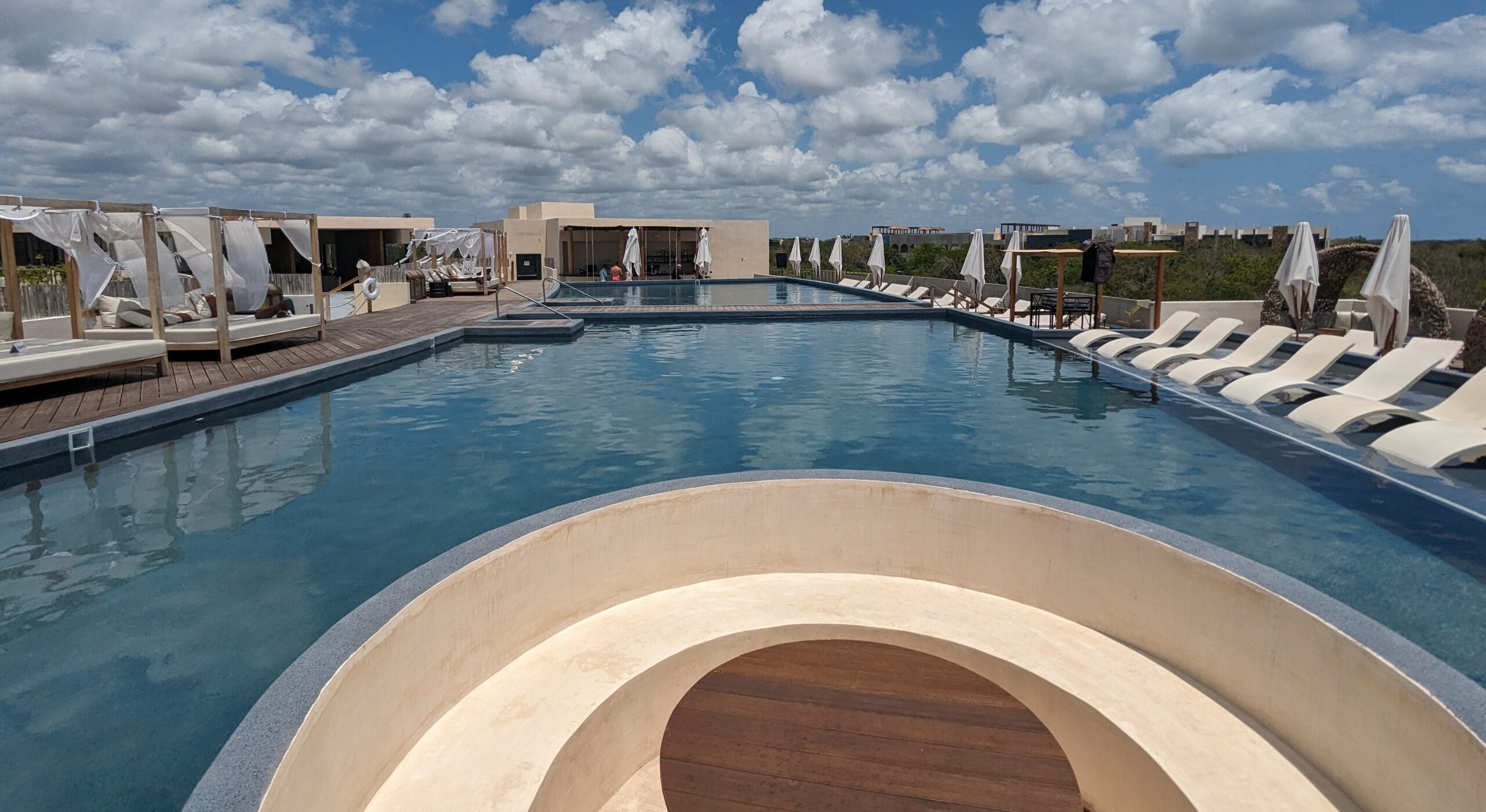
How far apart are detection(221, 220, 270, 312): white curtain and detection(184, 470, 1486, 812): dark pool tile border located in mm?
9486

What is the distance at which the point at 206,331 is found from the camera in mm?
10305

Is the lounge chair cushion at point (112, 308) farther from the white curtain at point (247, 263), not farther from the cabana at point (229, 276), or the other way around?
the white curtain at point (247, 263)

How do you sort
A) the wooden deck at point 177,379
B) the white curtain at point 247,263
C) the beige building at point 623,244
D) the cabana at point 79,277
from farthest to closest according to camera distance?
the beige building at point 623,244
the white curtain at point 247,263
the cabana at point 79,277
the wooden deck at point 177,379

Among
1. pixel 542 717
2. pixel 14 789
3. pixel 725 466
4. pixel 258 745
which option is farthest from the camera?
pixel 725 466

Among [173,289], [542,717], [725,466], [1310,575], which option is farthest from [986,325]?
[542,717]

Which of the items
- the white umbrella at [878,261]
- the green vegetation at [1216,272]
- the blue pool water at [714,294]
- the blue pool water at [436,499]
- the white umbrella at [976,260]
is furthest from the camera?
the green vegetation at [1216,272]

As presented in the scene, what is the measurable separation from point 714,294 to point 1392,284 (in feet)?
64.5

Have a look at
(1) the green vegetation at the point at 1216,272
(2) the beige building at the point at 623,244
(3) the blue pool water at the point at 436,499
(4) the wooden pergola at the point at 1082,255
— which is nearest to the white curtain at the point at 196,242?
(3) the blue pool water at the point at 436,499

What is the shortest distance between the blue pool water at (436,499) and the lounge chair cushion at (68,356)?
1.42 m

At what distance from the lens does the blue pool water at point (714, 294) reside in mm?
22875

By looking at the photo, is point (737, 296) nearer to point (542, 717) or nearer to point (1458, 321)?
point (1458, 321)

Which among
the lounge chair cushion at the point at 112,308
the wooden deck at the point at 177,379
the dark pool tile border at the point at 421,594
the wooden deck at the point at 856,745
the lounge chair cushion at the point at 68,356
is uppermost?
the lounge chair cushion at the point at 112,308

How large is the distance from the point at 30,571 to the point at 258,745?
336 centimetres

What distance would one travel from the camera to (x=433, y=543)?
507 cm
